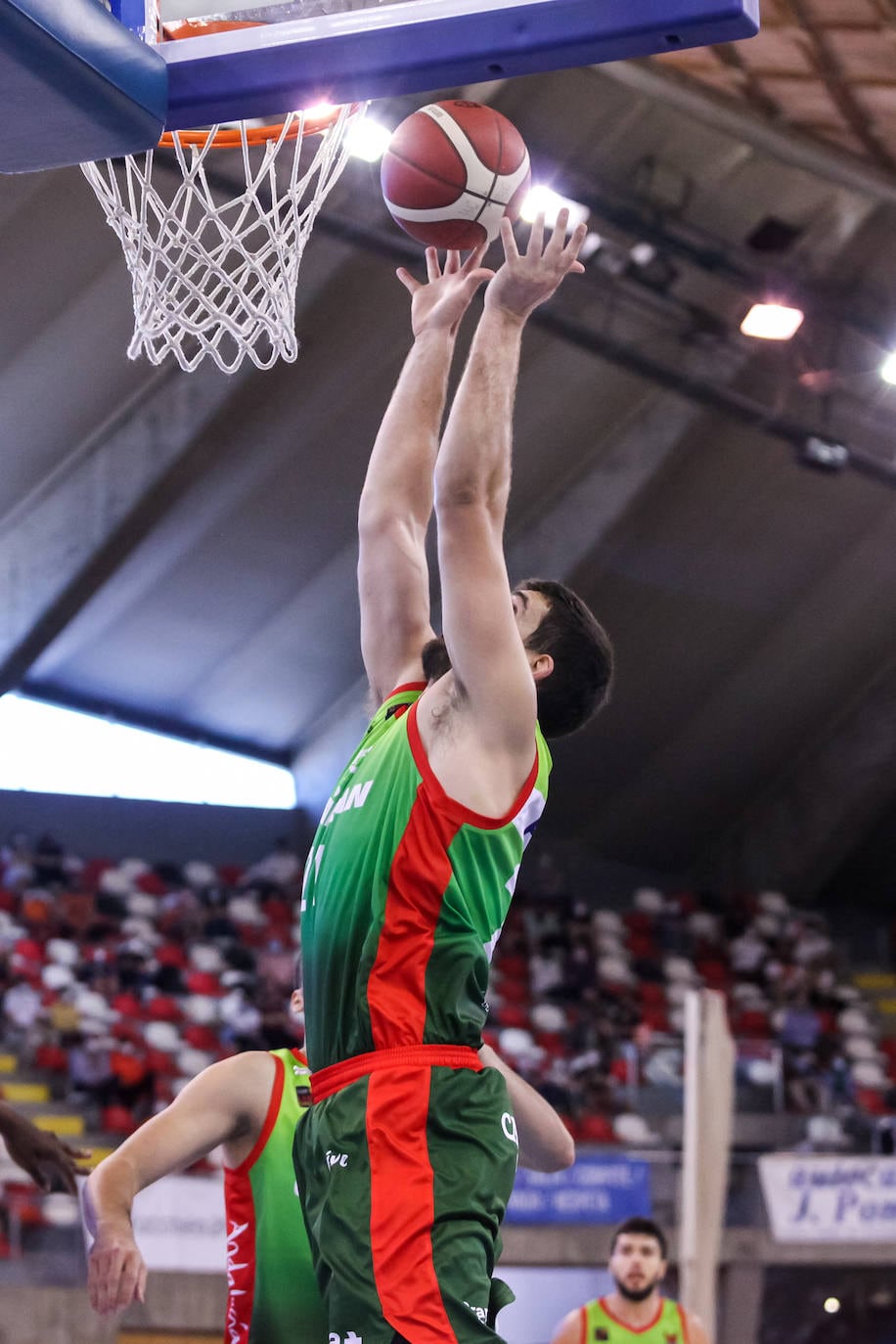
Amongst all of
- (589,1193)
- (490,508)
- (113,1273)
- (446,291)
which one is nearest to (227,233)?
(446,291)

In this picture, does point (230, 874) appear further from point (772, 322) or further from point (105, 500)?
point (772, 322)

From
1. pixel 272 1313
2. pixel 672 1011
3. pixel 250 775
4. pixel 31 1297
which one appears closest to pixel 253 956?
pixel 250 775

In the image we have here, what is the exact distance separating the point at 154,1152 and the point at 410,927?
2.73ft

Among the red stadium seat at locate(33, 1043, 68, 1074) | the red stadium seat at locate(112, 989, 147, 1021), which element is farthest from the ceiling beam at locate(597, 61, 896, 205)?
the red stadium seat at locate(33, 1043, 68, 1074)

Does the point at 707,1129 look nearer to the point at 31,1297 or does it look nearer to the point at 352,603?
the point at 31,1297

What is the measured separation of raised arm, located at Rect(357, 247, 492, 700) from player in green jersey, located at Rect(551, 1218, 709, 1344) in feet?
13.2

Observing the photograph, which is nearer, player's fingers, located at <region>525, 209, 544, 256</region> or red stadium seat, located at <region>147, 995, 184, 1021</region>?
player's fingers, located at <region>525, 209, 544, 256</region>

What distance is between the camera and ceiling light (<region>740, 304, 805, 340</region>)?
14.5m

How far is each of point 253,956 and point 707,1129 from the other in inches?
301

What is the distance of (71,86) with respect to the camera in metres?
2.78

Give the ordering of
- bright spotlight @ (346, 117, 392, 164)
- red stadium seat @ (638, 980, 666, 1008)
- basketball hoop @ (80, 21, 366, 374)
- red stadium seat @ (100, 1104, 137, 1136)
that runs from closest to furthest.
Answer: basketball hoop @ (80, 21, 366, 374) < bright spotlight @ (346, 117, 392, 164) < red stadium seat @ (100, 1104, 137, 1136) < red stadium seat @ (638, 980, 666, 1008)

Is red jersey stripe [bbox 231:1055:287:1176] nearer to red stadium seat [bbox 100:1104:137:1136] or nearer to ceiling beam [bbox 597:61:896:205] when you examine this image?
red stadium seat [bbox 100:1104:137:1136]

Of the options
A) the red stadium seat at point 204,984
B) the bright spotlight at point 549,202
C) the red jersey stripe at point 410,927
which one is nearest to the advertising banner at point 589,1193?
the red stadium seat at point 204,984

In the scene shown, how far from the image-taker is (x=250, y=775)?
17.7 metres
